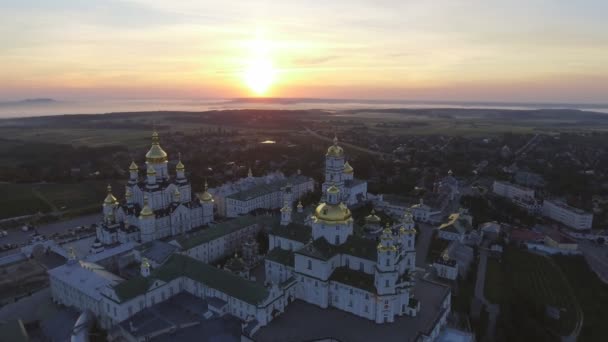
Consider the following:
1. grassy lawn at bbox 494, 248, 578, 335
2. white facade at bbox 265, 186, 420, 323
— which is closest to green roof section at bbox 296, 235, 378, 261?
white facade at bbox 265, 186, 420, 323

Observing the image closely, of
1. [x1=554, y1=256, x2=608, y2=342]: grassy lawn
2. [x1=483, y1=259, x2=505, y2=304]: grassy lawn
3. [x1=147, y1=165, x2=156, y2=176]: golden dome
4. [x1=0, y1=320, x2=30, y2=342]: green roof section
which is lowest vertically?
[x1=554, y1=256, x2=608, y2=342]: grassy lawn

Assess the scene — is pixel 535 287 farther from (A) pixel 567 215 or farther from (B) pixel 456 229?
(A) pixel 567 215

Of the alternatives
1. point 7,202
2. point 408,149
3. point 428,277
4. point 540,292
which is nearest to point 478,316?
point 428,277

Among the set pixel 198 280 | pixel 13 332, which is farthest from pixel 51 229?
pixel 198 280

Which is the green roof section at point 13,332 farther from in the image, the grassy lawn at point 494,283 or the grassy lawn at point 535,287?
the grassy lawn at point 535,287

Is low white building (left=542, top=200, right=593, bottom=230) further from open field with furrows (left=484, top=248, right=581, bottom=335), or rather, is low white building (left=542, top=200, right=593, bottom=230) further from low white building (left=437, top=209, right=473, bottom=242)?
low white building (left=437, top=209, right=473, bottom=242)

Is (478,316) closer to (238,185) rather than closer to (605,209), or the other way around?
(238,185)
